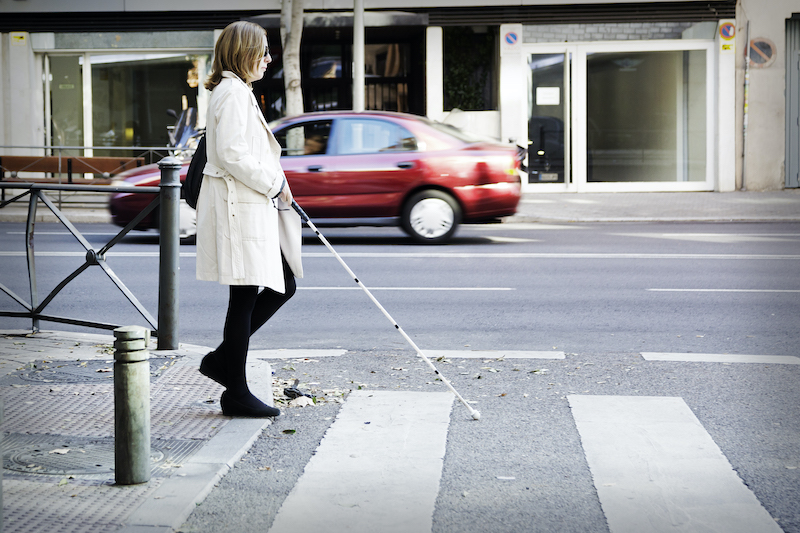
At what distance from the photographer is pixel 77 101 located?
73.9 ft

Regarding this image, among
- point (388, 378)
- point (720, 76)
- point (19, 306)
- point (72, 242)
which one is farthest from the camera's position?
point (720, 76)

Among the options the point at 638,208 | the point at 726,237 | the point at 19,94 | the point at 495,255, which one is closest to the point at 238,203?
the point at 495,255

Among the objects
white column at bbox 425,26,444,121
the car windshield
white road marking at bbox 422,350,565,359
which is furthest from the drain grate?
white column at bbox 425,26,444,121

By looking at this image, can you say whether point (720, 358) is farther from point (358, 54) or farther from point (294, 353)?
point (358, 54)

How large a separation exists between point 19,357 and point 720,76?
1865cm

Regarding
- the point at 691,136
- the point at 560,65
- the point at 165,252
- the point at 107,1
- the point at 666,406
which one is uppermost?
the point at 107,1

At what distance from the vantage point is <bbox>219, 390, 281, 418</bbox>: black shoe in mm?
4445

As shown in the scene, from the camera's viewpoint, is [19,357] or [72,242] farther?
[72,242]

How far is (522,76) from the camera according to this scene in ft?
69.9

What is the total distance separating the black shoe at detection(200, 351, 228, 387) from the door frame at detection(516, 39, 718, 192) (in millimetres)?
17508

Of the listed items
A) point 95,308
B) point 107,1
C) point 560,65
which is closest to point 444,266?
point 95,308

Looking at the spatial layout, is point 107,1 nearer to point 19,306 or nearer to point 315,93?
point 315,93

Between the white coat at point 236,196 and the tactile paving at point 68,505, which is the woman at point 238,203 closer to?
the white coat at point 236,196

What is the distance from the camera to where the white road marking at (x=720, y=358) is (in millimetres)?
5824
